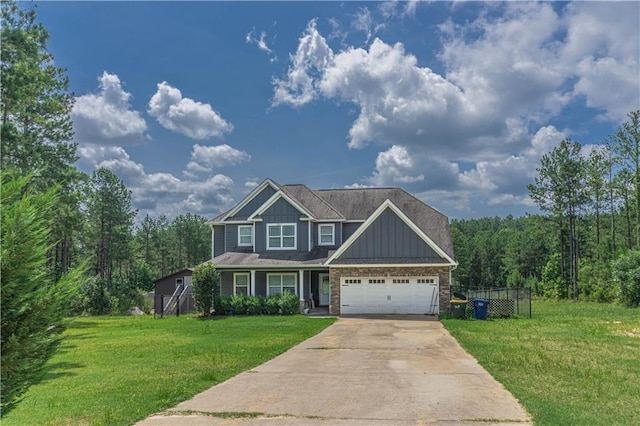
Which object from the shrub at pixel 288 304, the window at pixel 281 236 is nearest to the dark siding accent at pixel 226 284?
the window at pixel 281 236

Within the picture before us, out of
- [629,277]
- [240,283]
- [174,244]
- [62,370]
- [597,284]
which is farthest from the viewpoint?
[174,244]

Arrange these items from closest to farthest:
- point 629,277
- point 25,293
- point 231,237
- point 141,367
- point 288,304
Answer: point 25,293, point 141,367, point 288,304, point 629,277, point 231,237

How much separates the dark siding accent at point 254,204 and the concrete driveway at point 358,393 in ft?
53.8

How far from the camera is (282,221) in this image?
91.1ft

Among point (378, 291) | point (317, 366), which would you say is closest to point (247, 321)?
point (378, 291)

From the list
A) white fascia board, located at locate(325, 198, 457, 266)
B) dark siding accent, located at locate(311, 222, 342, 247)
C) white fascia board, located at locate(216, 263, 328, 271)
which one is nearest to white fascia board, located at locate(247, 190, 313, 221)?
dark siding accent, located at locate(311, 222, 342, 247)

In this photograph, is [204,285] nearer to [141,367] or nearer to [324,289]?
[324,289]

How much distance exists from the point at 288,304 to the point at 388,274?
16.8 feet

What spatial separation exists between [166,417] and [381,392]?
338 cm

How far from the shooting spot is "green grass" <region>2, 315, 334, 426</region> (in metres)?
7.18

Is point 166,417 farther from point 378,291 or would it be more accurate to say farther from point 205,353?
point 378,291

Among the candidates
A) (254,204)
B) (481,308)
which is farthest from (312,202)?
(481,308)

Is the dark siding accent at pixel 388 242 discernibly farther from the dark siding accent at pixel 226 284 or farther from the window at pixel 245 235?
the dark siding accent at pixel 226 284

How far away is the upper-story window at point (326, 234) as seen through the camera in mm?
28375
